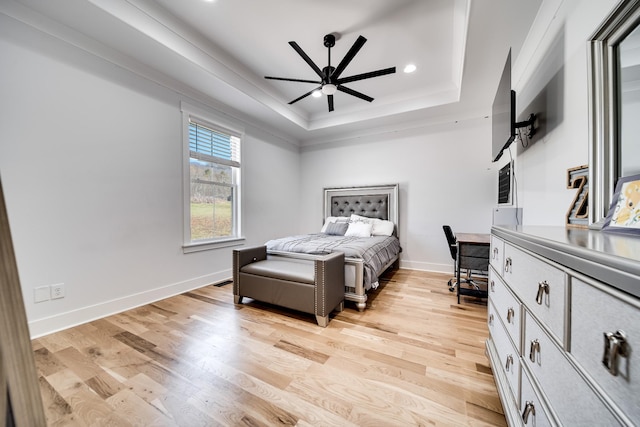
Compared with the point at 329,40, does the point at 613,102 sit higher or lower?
lower

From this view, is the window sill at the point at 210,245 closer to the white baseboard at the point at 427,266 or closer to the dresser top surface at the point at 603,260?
the white baseboard at the point at 427,266

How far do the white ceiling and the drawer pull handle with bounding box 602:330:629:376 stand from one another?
7.71 feet

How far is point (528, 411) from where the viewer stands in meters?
0.94

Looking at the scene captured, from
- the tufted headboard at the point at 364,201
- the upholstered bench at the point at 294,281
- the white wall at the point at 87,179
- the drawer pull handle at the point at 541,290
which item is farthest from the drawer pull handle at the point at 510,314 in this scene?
the white wall at the point at 87,179

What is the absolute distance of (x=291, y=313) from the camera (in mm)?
2514

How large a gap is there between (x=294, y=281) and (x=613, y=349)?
6.80 ft

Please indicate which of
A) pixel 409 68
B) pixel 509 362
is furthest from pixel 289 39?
pixel 509 362

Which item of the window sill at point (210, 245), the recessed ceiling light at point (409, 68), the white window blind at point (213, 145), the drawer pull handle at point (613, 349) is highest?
the recessed ceiling light at point (409, 68)

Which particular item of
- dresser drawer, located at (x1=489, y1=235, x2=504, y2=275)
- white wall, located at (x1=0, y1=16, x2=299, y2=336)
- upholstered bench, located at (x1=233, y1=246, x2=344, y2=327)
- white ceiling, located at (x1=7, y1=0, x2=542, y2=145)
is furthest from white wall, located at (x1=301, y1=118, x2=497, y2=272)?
white wall, located at (x1=0, y1=16, x2=299, y2=336)

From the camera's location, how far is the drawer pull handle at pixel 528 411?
2.97 ft

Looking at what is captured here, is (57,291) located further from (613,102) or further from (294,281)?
(613,102)

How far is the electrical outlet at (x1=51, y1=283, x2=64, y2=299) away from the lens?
2.13m

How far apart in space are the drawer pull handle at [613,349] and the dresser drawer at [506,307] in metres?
0.55

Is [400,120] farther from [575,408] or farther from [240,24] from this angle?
[575,408]
